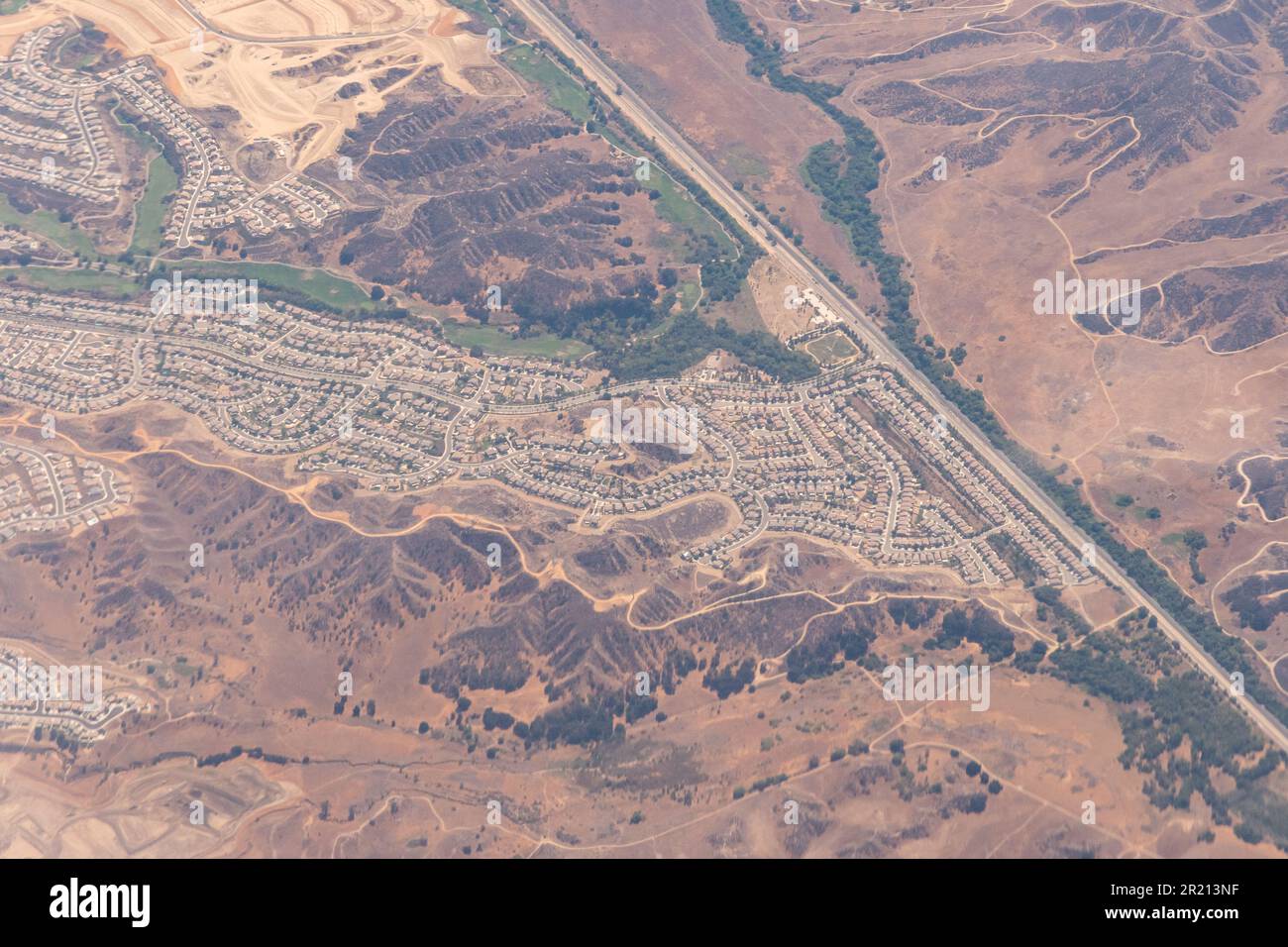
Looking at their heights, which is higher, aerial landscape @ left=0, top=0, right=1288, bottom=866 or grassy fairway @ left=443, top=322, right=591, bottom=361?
grassy fairway @ left=443, top=322, right=591, bottom=361

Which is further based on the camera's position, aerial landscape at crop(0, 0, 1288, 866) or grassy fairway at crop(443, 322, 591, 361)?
grassy fairway at crop(443, 322, 591, 361)

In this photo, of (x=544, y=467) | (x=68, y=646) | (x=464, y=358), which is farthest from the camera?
(x=464, y=358)

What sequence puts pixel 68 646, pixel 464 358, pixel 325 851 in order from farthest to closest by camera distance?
pixel 464 358
pixel 68 646
pixel 325 851

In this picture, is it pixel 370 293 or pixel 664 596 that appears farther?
pixel 370 293

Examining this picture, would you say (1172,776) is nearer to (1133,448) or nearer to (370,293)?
(1133,448)

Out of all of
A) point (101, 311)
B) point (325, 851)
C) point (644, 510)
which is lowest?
point (325, 851)

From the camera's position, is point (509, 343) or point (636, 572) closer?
point (636, 572)

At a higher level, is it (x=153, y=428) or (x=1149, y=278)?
(x=1149, y=278)

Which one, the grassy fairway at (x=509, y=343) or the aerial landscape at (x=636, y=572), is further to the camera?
the grassy fairway at (x=509, y=343)

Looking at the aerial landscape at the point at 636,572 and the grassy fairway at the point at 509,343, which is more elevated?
the grassy fairway at the point at 509,343

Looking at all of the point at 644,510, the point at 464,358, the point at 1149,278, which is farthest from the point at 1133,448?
the point at 464,358

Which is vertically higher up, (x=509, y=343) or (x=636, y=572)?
(x=509, y=343)
